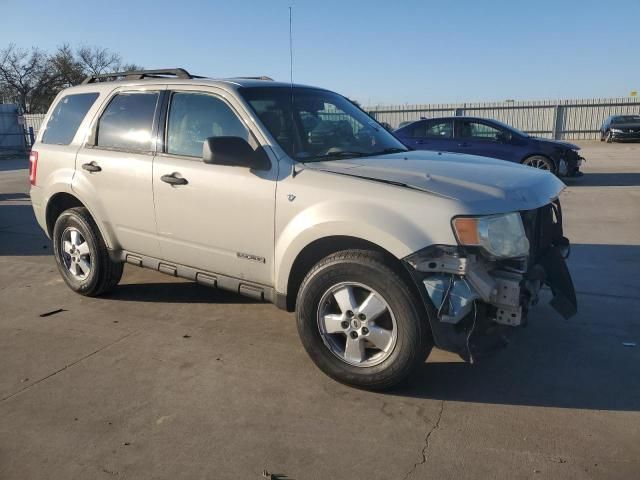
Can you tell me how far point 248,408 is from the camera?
3.27 m

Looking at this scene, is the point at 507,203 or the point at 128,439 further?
the point at 507,203

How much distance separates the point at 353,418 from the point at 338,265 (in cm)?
91

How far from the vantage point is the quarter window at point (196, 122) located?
160 inches

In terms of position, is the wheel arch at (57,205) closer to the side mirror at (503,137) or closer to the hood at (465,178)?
the hood at (465,178)

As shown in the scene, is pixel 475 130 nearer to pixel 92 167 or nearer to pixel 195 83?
pixel 195 83

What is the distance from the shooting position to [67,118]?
17.4ft

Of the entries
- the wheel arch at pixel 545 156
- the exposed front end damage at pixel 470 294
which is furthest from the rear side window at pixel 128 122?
the wheel arch at pixel 545 156

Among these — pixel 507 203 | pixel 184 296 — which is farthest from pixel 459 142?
pixel 507 203

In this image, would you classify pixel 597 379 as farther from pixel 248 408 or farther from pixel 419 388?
pixel 248 408

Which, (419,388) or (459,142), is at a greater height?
(459,142)

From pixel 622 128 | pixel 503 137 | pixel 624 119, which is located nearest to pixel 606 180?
pixel 503 137

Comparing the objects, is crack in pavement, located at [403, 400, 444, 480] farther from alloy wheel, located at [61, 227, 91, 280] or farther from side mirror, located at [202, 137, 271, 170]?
alloy wheel, located at [61, 227, 91, 280]

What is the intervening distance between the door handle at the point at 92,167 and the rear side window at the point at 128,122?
0.64 ft

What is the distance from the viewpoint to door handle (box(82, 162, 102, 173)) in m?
4.76
